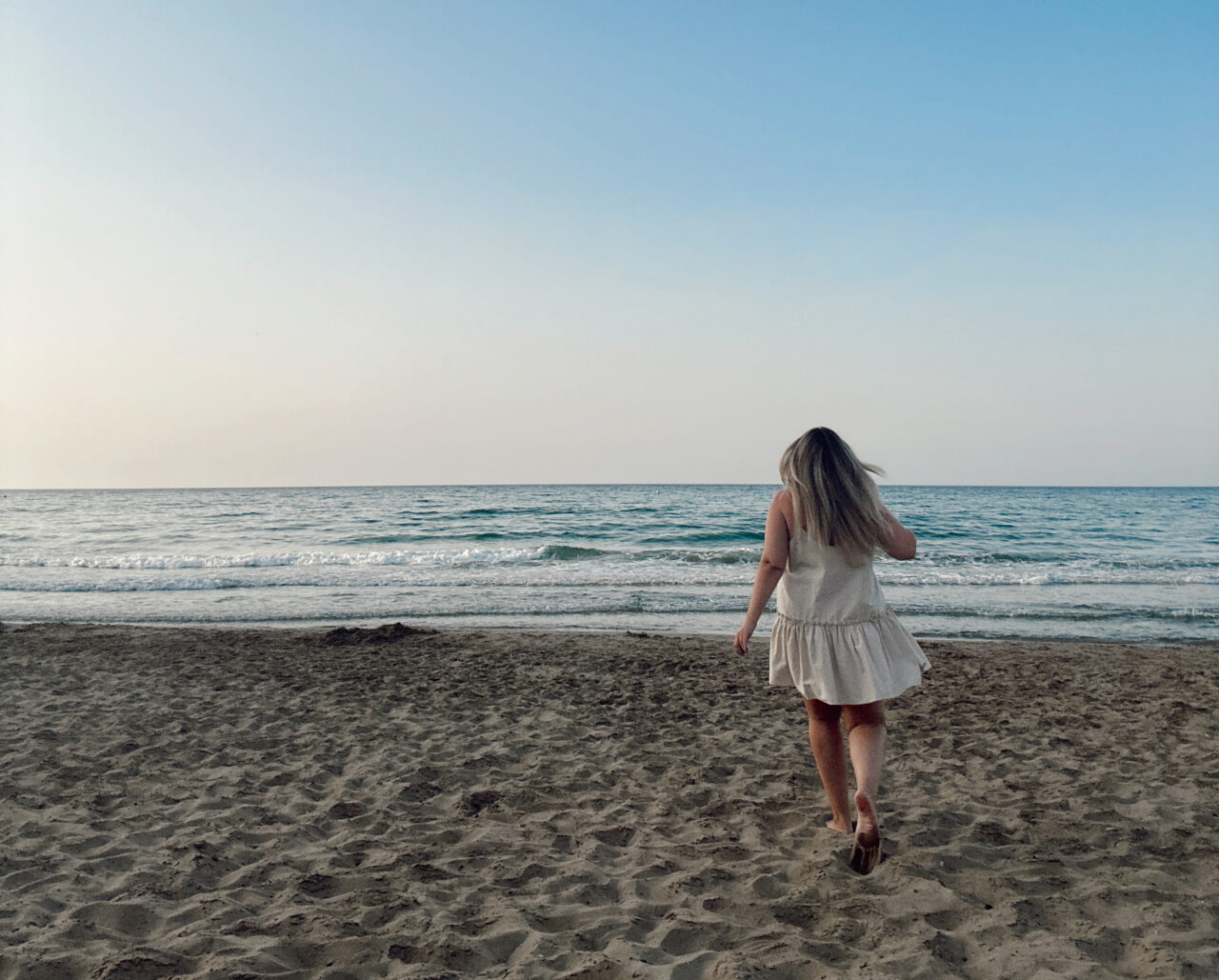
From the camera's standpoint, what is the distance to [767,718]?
5.91 metres

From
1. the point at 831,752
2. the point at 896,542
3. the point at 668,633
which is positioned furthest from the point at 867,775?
the point at 668,633

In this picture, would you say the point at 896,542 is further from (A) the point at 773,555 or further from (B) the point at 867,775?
(B) the point at 867,775

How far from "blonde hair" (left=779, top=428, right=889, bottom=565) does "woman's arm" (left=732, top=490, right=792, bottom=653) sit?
2.5 inches

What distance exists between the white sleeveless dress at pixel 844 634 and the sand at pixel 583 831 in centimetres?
79

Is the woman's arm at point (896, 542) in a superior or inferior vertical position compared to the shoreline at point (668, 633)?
superior

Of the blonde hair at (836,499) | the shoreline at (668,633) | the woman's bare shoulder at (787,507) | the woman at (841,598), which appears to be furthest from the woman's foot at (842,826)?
the shoreline at (668,633)

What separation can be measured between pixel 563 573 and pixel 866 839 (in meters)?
14.0

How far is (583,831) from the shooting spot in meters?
3.83

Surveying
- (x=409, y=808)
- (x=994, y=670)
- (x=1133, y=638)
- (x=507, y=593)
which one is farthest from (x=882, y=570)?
(x=409, y=808)

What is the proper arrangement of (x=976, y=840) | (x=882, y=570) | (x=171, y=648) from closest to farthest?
(x=976, y=840) < (x=171, y=648) < (x=882, y=570)

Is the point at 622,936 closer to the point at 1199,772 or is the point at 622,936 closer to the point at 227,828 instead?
the point at 227,828

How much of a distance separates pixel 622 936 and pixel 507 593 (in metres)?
11.4

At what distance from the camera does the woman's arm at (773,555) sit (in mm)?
3258

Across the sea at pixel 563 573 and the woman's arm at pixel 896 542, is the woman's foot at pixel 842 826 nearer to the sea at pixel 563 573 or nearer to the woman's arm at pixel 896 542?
Result: the woman's arm at pixel 896 542
